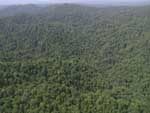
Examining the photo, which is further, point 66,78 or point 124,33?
point 124,33

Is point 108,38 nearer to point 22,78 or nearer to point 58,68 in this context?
point 58,68

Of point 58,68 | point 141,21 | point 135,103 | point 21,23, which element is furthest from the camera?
point 21,23

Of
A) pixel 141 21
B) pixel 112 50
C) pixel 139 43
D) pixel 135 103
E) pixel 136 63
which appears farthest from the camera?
pixel 141 21

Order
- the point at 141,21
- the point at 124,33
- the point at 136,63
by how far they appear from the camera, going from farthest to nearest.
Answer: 1. the point at 141,21
2. the point at 124,33
3. the point at 136,63

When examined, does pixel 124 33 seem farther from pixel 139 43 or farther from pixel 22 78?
pixel 22 78

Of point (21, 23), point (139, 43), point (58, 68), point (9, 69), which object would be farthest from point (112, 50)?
point (21, 23)

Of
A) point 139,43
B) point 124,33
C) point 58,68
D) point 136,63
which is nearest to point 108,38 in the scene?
point 124,33
